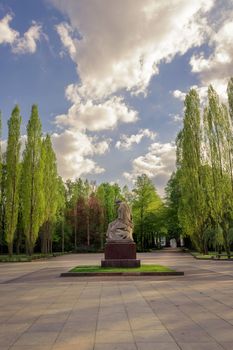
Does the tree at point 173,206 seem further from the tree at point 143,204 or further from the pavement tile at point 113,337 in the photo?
the pavement tile at point 113,337

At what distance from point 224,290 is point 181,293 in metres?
1.32

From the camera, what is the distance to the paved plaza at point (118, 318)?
5098 mm

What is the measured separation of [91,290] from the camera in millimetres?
10930

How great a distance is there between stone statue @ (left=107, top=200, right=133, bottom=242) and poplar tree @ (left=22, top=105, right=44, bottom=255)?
15.9 m

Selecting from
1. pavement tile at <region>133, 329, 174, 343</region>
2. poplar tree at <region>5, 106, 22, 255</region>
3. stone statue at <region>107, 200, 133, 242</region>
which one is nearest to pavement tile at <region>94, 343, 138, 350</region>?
pavement tile at <region>133, 329, 174, 343</region>

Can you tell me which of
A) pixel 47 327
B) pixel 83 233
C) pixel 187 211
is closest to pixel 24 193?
pixel 187 211

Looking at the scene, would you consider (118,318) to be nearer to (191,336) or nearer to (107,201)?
(191,336)

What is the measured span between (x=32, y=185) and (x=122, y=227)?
16.7 meters

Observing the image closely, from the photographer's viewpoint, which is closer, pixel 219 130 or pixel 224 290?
pixel 224 290

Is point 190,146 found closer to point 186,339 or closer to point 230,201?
point 230,201

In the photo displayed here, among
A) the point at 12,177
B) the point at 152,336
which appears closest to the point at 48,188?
the point at 12,177

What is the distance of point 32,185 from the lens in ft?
111

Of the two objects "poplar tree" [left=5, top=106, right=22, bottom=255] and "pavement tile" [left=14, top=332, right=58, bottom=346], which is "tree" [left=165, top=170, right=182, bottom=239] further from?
"pavement tile" [left=14, top=332, right=58, bottom=346]

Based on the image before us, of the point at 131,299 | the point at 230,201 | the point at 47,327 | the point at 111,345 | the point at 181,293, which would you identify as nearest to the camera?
the point at 111,345
